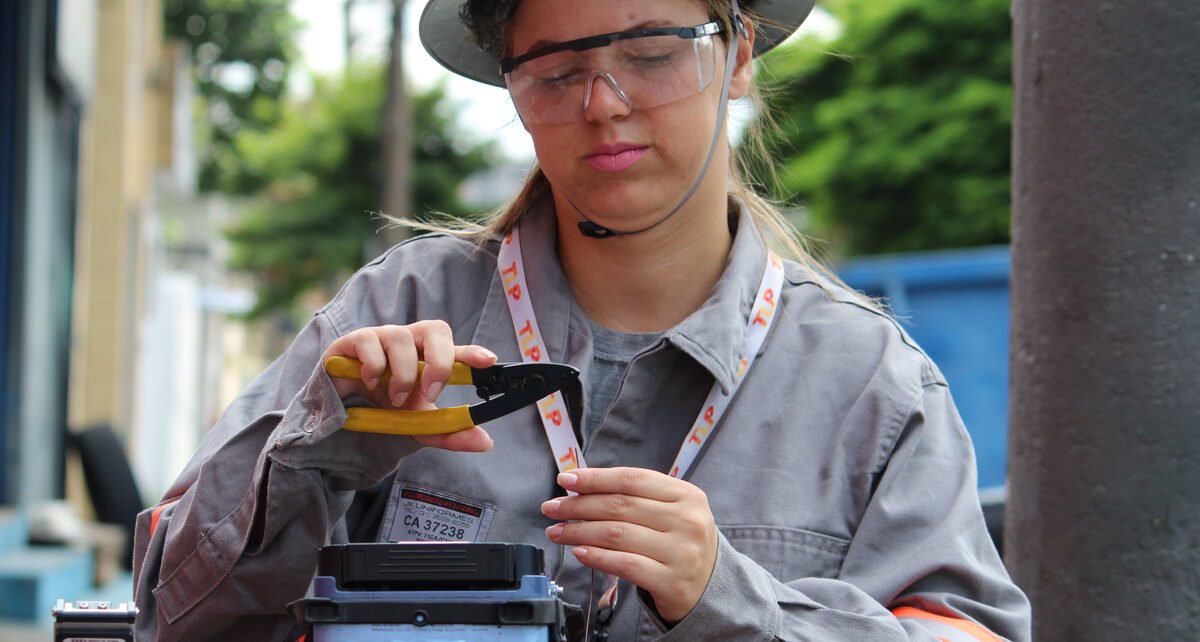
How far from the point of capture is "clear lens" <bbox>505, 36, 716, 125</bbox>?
88.0 inches

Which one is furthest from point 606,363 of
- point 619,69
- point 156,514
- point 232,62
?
point 232,62

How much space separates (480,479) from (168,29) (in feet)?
95.8

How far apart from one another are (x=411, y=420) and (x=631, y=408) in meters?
0.51

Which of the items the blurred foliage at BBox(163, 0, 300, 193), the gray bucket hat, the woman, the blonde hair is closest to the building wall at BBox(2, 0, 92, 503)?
the blonde hair

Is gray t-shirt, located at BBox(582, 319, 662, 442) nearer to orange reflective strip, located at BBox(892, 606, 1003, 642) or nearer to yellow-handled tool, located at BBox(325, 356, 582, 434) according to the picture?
yellow-handled tool, located at BBox(325, 356, 582, 434)

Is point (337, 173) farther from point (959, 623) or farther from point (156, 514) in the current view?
point (959, 623)

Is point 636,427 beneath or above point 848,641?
above

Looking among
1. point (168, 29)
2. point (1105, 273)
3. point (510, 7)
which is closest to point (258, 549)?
point (510, 7)

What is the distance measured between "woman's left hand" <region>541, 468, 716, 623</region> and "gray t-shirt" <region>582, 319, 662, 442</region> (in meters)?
0.52

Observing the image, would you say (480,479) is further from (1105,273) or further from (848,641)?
(1105,273)

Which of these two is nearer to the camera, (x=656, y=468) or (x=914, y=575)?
(x=914, y=575)

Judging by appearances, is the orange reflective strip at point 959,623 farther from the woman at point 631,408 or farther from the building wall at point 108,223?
the building wall at point 108,223

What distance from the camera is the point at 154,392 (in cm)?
2089

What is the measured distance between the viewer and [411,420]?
1863 millimetres
